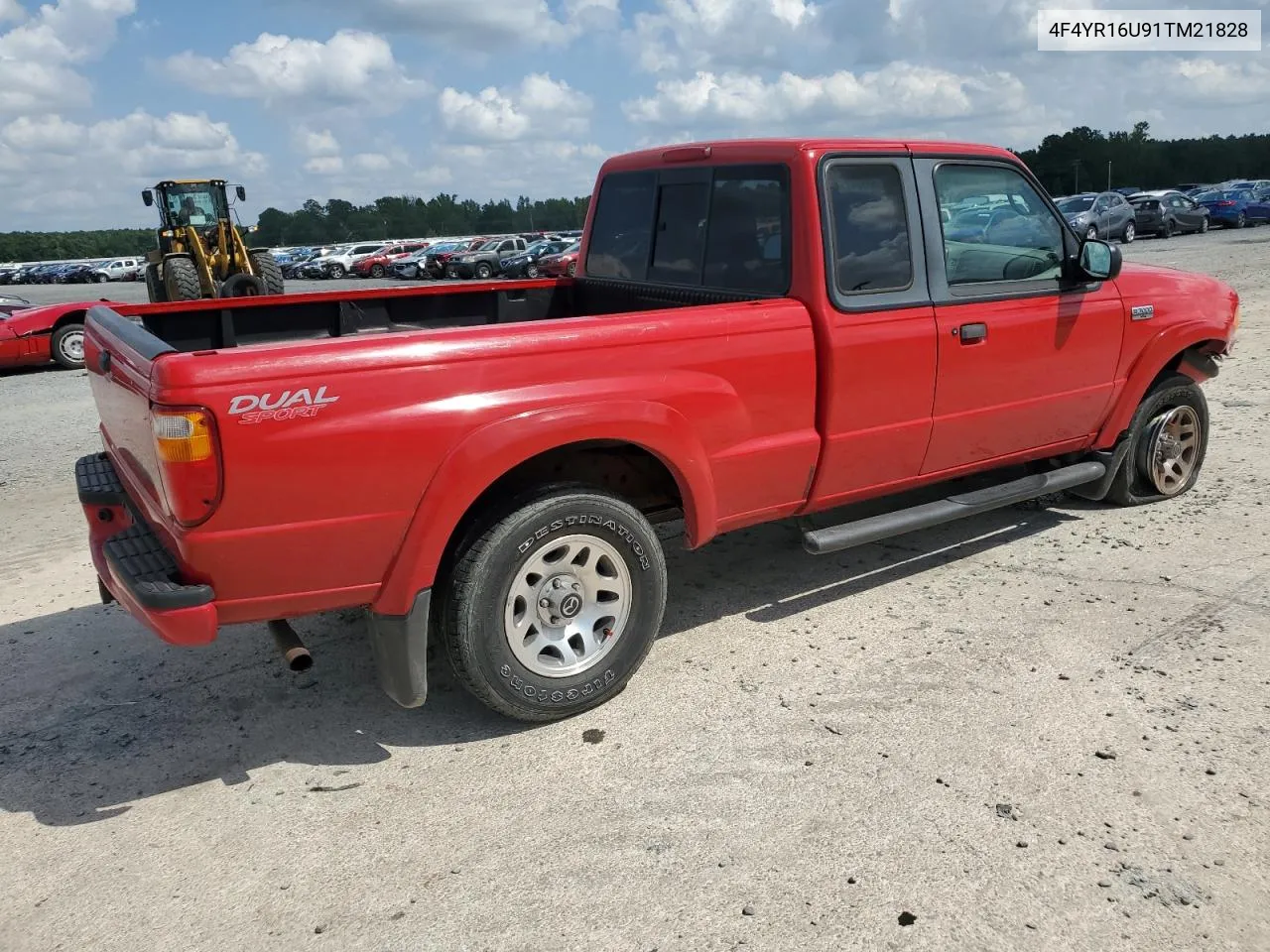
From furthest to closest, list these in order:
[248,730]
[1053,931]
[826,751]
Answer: [248,730]
[826,751]
[1053,931]

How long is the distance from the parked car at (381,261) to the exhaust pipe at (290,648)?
43010mm

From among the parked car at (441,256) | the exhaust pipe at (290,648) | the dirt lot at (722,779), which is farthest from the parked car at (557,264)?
the exhaust pipe at (290,648)

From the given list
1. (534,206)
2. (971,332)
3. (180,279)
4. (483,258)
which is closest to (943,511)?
(971,332)

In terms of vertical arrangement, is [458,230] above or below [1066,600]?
above

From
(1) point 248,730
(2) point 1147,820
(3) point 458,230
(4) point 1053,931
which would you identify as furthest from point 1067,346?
(3) point 458,230

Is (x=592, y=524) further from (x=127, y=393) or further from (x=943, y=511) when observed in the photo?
(x=943, y=511)

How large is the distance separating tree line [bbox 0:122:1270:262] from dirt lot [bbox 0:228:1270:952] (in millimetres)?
66093

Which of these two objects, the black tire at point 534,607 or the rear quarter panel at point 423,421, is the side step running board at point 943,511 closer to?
the rear quarter panel at point 423,421

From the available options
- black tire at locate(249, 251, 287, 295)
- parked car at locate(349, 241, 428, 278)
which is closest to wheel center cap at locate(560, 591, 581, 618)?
black tire at locate(249, 251, 287, 295)

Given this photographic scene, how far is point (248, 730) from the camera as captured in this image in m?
3.68

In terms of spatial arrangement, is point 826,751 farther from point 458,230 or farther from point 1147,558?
point 458,230

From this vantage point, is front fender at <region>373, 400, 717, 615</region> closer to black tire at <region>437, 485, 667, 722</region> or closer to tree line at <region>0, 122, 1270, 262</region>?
black tire at <region>437, 485, 667, 722</region>

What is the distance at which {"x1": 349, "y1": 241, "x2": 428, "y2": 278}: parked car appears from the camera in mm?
45188

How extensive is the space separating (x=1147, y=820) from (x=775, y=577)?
2238 mm
